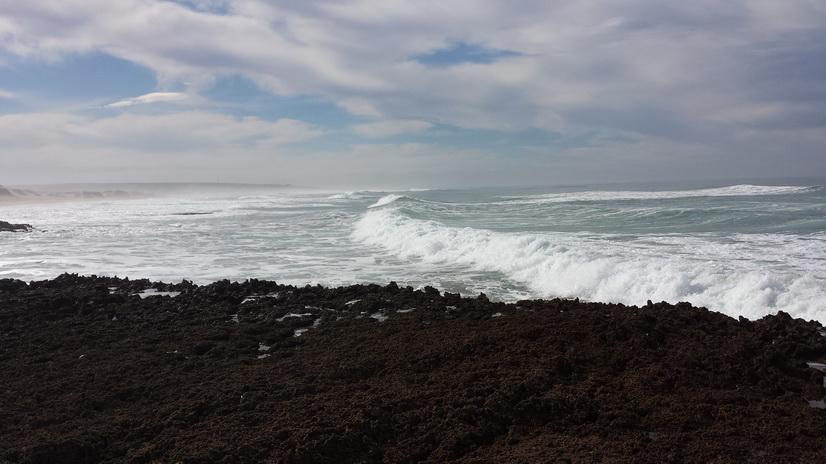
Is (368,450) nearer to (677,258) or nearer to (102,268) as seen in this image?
(677,258)

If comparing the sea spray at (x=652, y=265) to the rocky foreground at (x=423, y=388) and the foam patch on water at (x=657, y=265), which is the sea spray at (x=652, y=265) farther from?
the rocky foreground at (x=423, y=388)

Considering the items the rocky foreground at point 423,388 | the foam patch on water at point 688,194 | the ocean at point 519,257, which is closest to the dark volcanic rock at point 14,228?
the ocean at point 519,257

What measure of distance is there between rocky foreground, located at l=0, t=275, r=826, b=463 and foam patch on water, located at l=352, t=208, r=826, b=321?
1.91m

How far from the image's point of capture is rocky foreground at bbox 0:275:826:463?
4.02 metres

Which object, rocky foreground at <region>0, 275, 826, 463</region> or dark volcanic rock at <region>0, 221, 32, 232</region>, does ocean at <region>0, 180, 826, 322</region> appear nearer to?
Result: dark volcanic rock at <region>0, 221, 32, 232</region>

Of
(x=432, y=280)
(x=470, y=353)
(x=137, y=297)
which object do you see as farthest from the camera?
(x=432, y=280)

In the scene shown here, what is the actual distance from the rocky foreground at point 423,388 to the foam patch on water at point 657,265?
1.91m

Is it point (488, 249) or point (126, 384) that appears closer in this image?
point (126, 384)

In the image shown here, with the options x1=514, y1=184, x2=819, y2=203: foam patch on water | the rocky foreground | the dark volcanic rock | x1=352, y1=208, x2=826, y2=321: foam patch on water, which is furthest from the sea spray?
x1=514, y1=184, x2=819, y2=203: foam patch on water

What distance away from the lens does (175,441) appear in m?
4.23

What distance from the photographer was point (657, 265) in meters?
10.3

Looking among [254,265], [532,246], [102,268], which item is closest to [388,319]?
[532,246]

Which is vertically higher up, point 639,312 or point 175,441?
point 639,312

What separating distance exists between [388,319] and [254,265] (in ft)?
24.1
